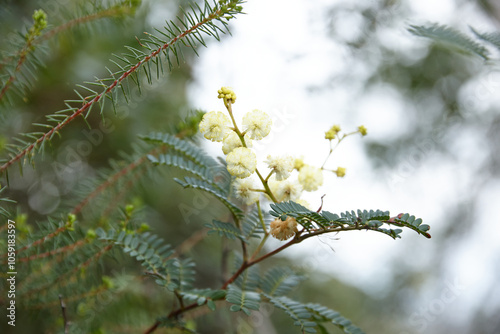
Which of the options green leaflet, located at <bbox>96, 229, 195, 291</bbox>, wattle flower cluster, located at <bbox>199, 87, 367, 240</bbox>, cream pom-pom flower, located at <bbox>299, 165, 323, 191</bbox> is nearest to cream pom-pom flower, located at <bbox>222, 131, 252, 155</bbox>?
wattle flower cluster, located at <bbox>199, 87, 367, 240</bbox>

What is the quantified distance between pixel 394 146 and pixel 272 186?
130cm

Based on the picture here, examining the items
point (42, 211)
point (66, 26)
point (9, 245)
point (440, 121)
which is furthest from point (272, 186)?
point (440, 121)

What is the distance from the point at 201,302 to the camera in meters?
0.67

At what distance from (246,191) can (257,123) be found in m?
0.14

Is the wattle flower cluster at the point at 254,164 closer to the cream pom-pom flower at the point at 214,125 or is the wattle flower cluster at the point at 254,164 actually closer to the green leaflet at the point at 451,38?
the cream pom-pom flower at the point at 214,125

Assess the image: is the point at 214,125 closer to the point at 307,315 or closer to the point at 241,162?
the point at 241,162

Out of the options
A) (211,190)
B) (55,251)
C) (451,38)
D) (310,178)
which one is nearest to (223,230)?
(211,190)

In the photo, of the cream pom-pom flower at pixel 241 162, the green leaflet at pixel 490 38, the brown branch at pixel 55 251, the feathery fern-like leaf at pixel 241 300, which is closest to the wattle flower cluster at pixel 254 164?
the cream pom-pom flower at pixel 241 162

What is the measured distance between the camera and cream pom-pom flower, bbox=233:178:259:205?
0.75 m

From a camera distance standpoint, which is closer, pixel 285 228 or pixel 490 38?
pixel 285 228

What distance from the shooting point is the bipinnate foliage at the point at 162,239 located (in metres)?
0.63

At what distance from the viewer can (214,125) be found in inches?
26.9

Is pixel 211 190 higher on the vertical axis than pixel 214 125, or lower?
lower

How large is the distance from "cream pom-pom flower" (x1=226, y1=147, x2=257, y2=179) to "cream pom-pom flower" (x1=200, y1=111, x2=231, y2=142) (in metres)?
0.05
